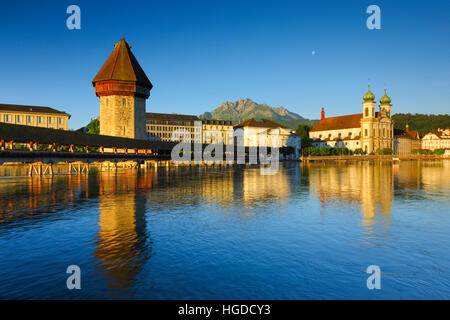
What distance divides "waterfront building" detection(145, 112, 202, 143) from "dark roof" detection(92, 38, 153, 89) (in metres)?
60.9

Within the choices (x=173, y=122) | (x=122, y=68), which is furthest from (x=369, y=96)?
(x=122, y=68)

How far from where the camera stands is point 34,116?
308 feet

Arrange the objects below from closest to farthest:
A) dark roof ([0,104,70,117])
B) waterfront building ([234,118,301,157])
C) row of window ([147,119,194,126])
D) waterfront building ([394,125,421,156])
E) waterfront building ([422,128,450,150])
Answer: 1. dark roof ([0,104,70,117])
2. waterfront building ([234,118,301,157])
3. row of window ([147,119,194,126])
4. waterfront building ([394,125,421,156])
5. waterfront building ([422,128,450,150])

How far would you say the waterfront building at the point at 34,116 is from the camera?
90.6 metres

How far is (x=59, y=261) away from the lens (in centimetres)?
750

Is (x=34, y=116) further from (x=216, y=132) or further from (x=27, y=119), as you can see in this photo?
(x=216, y=132)

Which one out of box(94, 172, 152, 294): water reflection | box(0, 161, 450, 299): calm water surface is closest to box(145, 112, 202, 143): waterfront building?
box(0, 161, 450, 299): calm water surface

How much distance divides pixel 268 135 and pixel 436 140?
8930 centimetres

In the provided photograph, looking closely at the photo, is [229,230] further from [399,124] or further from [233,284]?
[399,124]

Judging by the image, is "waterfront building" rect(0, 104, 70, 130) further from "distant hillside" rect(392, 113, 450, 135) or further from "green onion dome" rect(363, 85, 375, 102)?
"distant hillside" rect(392, 113, 450, 135)

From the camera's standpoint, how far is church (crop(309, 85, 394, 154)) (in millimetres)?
127125

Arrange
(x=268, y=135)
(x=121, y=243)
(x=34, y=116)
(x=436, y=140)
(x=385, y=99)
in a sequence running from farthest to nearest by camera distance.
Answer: (x=436, y=140) < (x=385, y=99) < (x=268, y=135) < (x=34, y=116) < (x=121, y=243)
